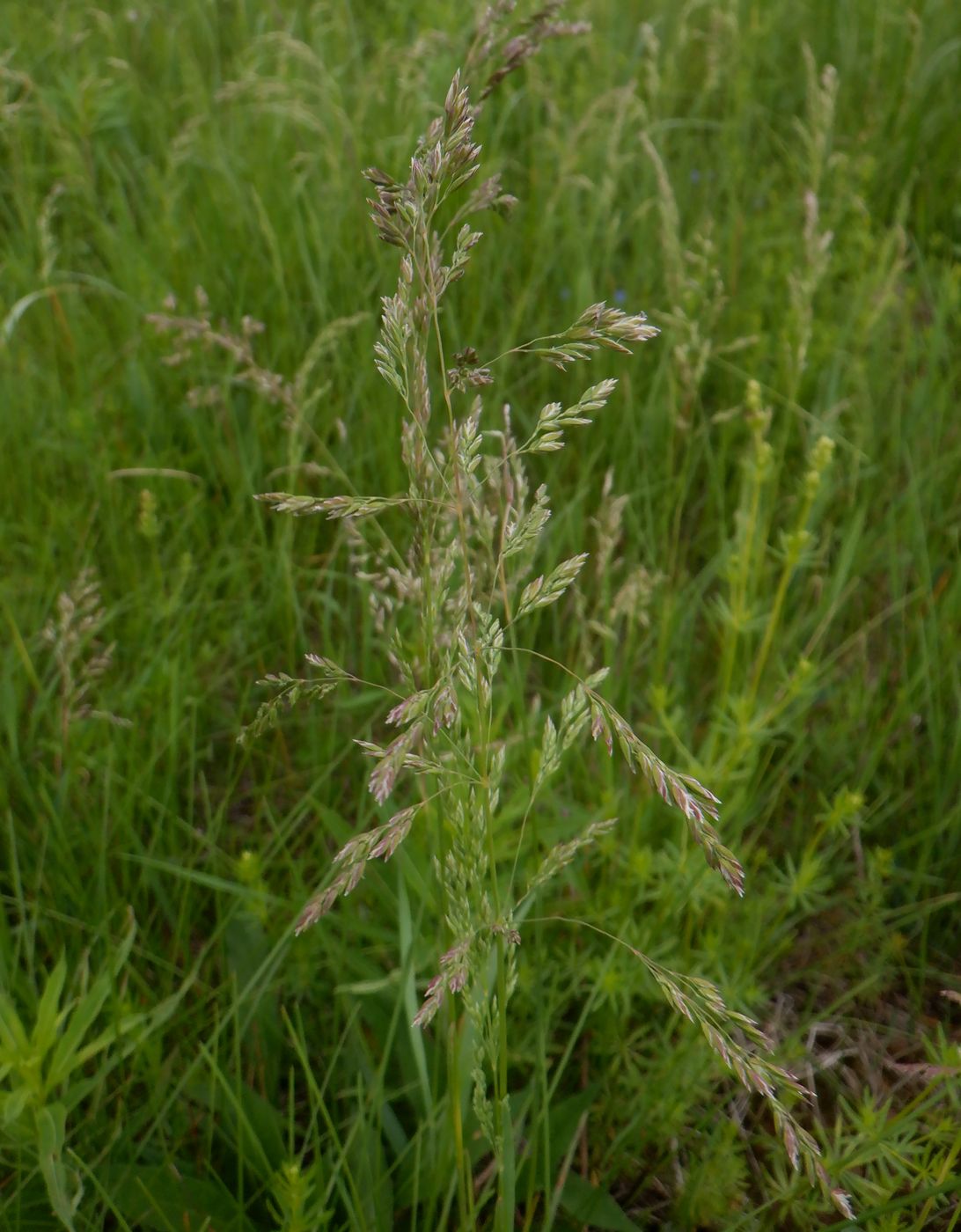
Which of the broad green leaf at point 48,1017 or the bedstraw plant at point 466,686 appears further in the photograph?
the broad green leaf at point 48,1017

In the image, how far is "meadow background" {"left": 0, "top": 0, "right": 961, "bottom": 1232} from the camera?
4.75ft

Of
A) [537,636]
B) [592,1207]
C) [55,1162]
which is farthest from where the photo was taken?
[537,636]

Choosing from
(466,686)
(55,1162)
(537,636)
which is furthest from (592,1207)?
(537,636)

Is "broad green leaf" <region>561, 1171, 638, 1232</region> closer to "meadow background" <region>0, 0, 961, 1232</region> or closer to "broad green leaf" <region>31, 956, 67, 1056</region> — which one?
"meadow background" <region>0, 0, 961, 1232</region>

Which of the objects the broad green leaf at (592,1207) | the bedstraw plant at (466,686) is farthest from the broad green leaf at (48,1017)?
the broad green leaf at (592,1207)

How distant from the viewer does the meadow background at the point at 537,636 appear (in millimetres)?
1448

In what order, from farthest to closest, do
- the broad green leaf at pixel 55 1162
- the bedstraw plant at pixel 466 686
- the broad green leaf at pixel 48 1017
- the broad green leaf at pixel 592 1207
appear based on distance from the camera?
the broad green leaf at pixel 592 1207 → the broad green leaf at pixel 48 1017 → the broad green leaf at pixel 55 1162 → the bedstraw plant at pixel 466 686

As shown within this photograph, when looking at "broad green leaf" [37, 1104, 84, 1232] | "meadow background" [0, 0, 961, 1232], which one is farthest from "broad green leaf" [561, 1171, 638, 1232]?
"broad green leaf" [37, 1104, 84, 1232]

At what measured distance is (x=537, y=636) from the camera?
7.38 feet

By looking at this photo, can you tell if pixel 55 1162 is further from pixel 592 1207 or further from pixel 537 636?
pixel 537 636

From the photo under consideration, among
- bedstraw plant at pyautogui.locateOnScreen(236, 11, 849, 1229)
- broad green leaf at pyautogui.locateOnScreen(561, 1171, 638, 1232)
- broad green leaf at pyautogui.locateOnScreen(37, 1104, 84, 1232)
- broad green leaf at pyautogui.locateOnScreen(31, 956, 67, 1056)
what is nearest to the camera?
bedstraw plant at pyautogui.locateOnScreen(236, 11, 849, 1229)

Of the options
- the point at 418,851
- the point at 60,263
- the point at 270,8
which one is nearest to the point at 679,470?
the point at 418,851

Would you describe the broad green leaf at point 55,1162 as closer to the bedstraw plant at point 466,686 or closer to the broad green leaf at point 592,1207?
the bedstraw plant at point 466,686

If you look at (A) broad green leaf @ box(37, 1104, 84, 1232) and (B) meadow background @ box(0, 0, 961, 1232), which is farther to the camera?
(B) meadow background @ box(0, 0, 961, 1232)
